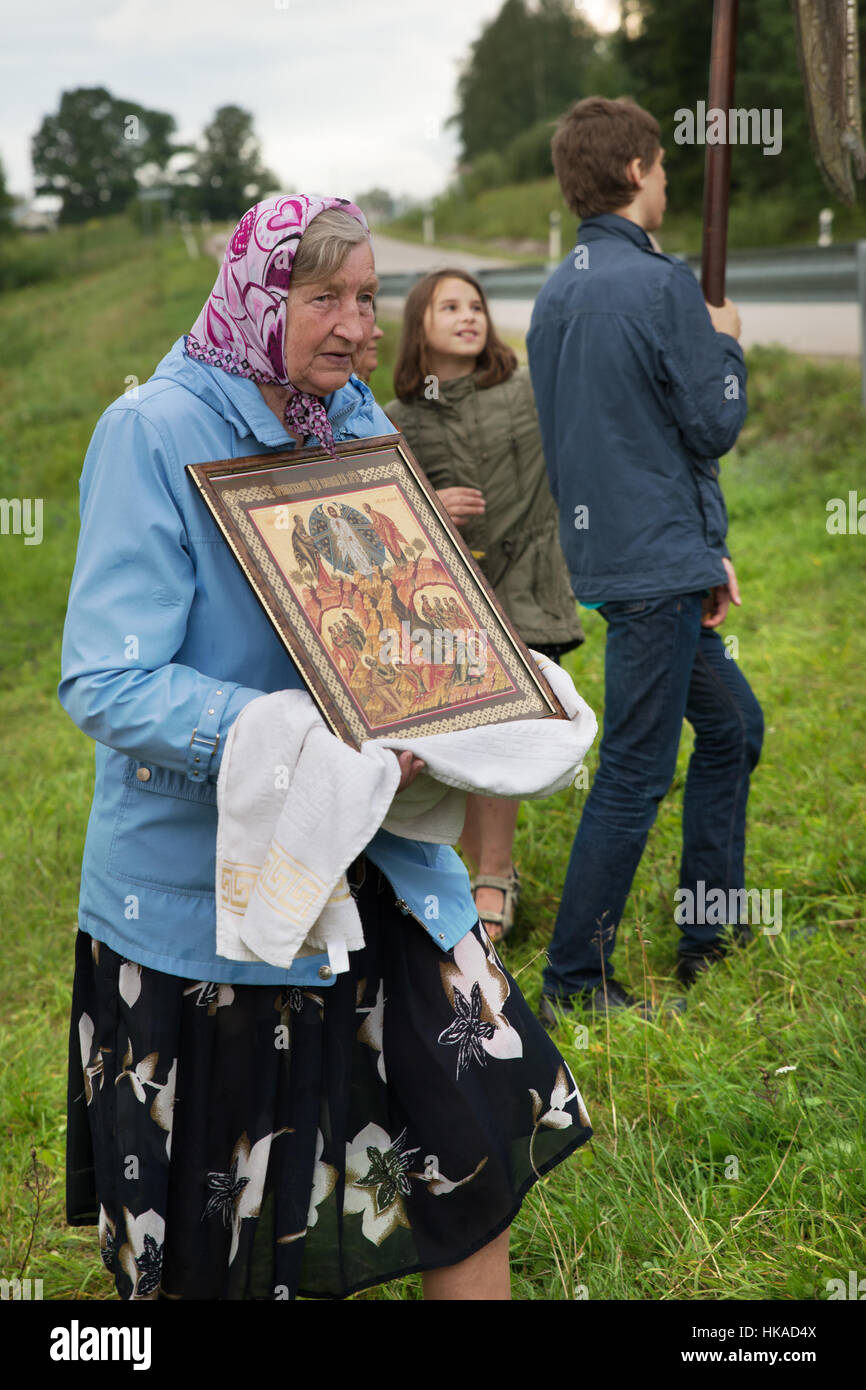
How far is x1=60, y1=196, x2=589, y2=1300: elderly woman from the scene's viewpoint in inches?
74.0

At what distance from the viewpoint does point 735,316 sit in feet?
11.2

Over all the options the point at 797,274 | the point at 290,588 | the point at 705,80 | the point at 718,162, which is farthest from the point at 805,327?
the point at 705,80

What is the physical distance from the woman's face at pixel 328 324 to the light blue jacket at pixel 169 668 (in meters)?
0.09

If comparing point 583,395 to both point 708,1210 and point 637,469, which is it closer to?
point 637,469

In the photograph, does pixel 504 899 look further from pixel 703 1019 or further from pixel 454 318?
pixel 454 318

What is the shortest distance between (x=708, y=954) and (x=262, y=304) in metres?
2.51

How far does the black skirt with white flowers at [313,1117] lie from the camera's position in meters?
2.05

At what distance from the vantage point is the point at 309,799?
178cm

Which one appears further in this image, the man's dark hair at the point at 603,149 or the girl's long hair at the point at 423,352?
the girl's long hair at the point at 423,352

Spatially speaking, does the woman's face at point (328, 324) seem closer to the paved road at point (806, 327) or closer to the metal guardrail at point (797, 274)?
the paved road at point (806, 327)

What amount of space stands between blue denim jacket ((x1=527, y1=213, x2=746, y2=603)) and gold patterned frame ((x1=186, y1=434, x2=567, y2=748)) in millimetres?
1286

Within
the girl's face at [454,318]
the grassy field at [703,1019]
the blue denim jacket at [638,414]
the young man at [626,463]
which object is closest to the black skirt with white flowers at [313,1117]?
the grassy field at [703,1019]

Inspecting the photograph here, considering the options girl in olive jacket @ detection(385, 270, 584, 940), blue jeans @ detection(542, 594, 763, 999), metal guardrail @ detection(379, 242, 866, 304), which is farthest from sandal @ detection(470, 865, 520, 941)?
metal guardrail @ detection(379, 242, 866, 304)

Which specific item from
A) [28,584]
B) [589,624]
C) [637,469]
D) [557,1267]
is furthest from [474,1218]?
[28,584]
